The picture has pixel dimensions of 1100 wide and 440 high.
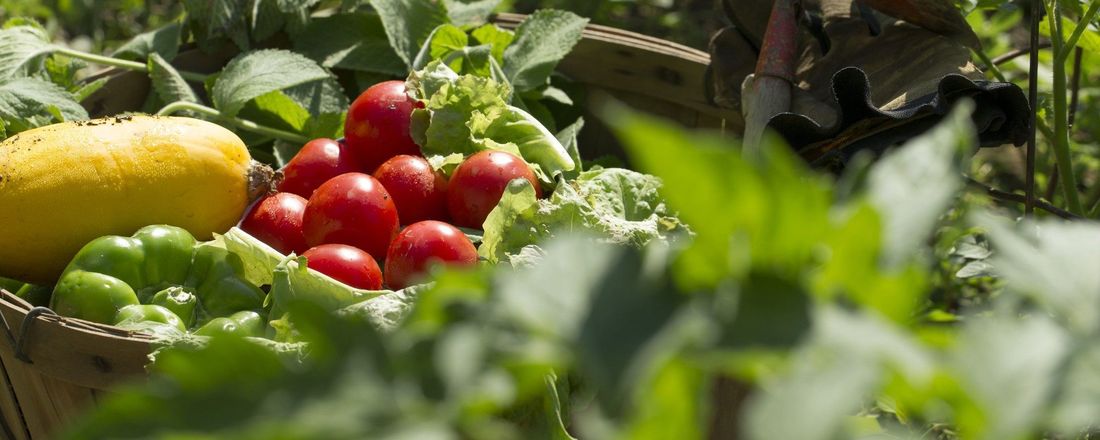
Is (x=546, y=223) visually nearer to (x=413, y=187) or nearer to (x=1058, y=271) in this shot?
(x=413, y=187)

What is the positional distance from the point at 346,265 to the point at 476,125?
369 mm

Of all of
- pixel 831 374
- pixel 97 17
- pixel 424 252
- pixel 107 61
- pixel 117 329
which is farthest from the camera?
pixel 97 17

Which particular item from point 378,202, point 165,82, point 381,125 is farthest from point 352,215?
point 165,82

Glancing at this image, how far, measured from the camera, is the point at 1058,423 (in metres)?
0.36

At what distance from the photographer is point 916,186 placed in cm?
41

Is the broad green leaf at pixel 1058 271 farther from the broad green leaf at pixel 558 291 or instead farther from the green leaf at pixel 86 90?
the green leaf at pixel 86 90

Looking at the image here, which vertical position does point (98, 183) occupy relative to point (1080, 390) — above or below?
below

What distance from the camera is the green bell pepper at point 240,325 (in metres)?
1.33

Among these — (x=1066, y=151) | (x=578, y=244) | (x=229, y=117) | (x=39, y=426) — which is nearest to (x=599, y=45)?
(x=229, y=117)

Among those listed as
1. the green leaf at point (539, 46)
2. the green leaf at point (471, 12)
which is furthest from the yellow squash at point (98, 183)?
the green leaf at point (471, 12)

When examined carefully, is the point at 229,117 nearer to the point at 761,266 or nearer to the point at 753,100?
the point at 753,100

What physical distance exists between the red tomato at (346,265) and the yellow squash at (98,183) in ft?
0.76

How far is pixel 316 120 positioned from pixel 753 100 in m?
0.83

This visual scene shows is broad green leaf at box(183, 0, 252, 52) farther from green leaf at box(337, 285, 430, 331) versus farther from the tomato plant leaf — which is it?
green leaf at box(337, 285, 430, 331)
